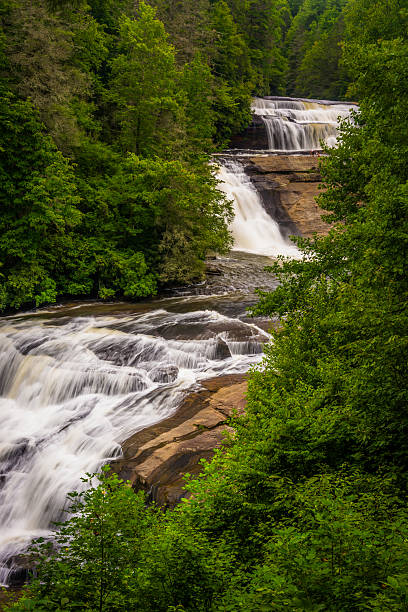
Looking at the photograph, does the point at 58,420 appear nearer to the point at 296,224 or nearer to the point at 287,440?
the point at 287,440

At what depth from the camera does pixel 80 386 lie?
11086mm

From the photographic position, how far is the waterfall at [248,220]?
83.7 ft

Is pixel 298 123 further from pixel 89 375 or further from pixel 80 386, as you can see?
pixel 80 386

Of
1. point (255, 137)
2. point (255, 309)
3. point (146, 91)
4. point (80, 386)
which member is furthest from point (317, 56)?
point (80, 386)

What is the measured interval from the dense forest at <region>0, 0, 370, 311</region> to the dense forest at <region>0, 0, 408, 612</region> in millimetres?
84

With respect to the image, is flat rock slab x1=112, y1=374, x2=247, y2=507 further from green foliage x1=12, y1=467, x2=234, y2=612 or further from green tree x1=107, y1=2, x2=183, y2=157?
green tree x1=107, y1=2, x2=183, y2=157

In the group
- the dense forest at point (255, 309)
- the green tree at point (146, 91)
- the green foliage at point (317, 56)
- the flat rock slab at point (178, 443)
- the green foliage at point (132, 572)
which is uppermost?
the green foliage at point (317, 56)

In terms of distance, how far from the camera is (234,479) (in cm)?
552

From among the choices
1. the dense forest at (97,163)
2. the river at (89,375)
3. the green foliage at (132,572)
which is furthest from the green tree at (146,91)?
the green foliage at (132,572)

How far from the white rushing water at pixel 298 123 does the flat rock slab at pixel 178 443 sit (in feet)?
86.0

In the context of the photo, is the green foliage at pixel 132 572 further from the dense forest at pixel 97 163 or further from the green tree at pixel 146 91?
the green tree at pixel 146 91

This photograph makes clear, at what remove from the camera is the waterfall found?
1004 inches

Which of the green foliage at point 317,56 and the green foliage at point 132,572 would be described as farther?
the green foliage at point 317,56

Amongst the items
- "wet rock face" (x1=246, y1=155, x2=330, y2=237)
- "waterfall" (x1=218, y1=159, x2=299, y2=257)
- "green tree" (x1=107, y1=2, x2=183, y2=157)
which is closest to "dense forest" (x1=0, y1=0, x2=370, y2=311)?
"green tree" (x1=107, y1=2, x2=183, y2=157)
